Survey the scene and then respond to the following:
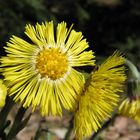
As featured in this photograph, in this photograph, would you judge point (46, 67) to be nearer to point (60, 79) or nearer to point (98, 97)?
point (60, 79)

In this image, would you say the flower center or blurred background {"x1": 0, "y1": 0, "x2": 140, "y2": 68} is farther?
blurred background {"x1": 0, "y1": 0, "x2": 140, "y2": 68}

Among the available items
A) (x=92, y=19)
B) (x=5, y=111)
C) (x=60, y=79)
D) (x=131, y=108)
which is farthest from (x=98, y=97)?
(x=92, y=19)

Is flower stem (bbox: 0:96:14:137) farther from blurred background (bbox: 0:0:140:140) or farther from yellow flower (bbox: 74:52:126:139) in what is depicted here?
blurred background (bbox: 0:0:140:140)

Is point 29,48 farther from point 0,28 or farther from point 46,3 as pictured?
point 46,3

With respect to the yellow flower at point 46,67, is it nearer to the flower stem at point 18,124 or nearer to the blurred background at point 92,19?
the flower stem at point 18,124

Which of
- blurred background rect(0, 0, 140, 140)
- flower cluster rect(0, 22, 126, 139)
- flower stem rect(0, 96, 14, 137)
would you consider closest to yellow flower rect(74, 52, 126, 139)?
flower cluster rect(0, 22, 126, 139)

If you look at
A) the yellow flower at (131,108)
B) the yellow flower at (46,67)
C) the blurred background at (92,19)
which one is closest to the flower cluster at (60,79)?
the yellow flower at (46,67)
